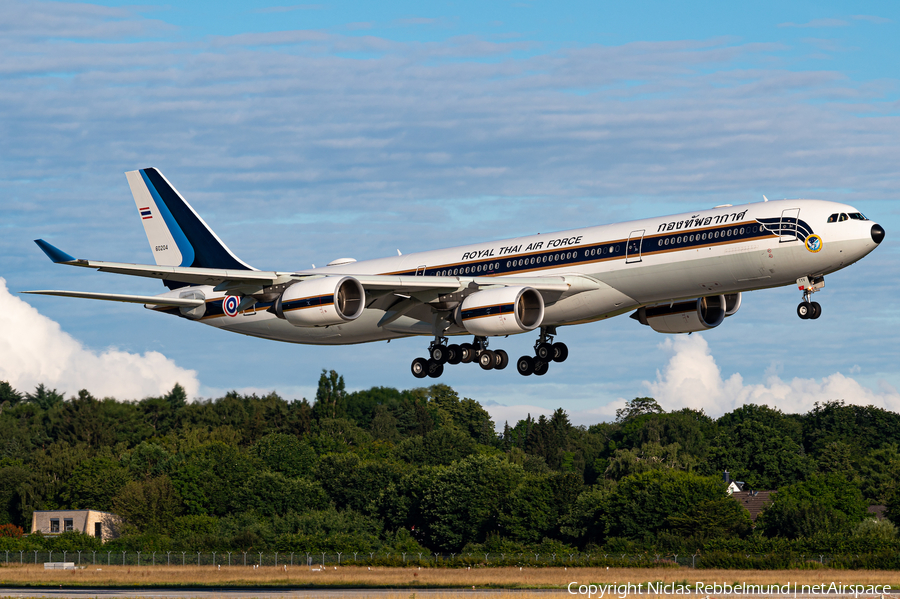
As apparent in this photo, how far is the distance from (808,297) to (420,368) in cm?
1937

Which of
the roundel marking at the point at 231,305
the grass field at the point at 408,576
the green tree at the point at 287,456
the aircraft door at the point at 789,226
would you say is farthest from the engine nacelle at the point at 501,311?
the green tree at the point at 287,456

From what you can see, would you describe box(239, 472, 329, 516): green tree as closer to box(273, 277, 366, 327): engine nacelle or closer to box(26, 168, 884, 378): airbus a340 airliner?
box(26, 168, 884, 378): airbus a340 airliner

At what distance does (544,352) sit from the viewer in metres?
55.9

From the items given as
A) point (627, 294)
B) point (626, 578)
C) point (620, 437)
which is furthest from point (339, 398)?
point (627, 294)

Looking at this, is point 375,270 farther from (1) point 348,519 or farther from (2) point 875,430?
(2) point 875,430

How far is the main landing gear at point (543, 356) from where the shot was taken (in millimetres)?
55906

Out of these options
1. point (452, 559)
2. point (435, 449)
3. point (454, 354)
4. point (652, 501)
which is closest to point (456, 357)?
point (454, 354)

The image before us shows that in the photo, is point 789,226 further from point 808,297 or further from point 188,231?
point 188,231

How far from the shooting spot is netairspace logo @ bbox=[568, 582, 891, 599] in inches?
2145

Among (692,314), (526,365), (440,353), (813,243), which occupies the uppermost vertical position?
(813,243)

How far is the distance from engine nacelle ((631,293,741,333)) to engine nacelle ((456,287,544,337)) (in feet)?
28.3

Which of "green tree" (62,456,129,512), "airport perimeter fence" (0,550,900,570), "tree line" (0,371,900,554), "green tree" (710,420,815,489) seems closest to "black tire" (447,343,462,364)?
"airport perimeter fence" (0,550,900,570)

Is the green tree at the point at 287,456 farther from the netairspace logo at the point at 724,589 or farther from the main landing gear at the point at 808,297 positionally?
the main landing gear at the point at 808,297

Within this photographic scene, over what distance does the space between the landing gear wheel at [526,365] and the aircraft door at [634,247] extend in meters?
9.66
